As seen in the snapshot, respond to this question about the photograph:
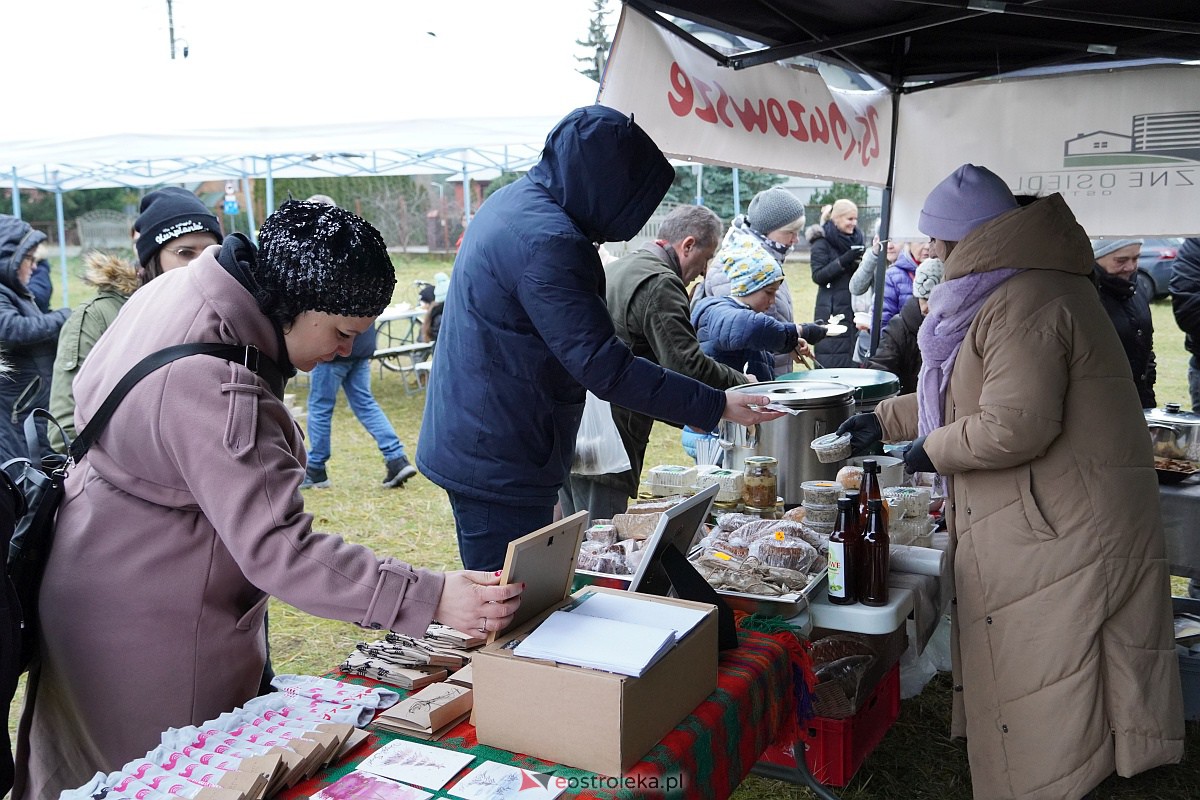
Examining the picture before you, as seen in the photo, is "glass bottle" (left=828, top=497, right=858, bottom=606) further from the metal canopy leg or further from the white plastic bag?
the white plastic bag

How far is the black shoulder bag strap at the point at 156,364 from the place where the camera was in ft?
4.69

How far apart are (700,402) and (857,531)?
600 mm

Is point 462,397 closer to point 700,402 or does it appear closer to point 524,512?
point 524,512

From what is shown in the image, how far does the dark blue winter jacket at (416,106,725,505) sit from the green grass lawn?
1454mm

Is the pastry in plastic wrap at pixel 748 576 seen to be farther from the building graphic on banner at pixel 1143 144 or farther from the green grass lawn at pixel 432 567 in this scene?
the building graphic on banner at pixel 1143 144

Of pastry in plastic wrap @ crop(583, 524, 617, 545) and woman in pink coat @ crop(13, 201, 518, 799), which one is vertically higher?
woman in pink coat @ crop(13, 201, 518, 799)

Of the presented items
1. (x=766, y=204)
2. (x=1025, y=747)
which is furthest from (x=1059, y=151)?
(x=1025, y=747)

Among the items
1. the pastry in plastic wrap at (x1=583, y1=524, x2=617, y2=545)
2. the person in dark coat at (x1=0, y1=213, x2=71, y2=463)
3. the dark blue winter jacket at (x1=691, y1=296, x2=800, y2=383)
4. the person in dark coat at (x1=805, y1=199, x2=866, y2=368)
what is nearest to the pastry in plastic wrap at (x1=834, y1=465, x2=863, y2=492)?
the pastry in plastic wrap at (x1=583, y1=524, x2=617, y2=545)

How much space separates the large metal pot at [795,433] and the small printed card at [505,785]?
5.74ft

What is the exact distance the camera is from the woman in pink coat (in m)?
1.41

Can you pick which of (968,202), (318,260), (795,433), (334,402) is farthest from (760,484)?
(334,402)

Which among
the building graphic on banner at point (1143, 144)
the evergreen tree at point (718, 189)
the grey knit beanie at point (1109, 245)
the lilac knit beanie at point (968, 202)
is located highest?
the evergreen tree at point (718, 189)

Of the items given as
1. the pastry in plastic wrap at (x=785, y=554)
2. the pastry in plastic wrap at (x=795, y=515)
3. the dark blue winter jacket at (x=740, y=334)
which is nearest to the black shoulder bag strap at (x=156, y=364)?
the pastry in plastic wrap at (x=785, y=554)

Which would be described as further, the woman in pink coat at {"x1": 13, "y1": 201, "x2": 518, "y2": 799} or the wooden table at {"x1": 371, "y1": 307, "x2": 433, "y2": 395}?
the wooden table at {"x1": 371, "y1": 307, "x2": 433, "y2": 395}
